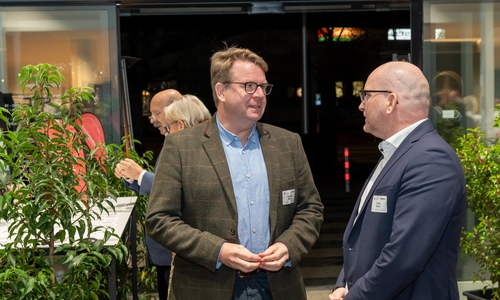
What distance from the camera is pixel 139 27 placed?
1758 cm

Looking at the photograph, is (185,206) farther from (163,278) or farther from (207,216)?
(163,278)

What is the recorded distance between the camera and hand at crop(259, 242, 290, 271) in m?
2.72

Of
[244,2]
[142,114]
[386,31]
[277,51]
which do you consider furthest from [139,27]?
[244,2]

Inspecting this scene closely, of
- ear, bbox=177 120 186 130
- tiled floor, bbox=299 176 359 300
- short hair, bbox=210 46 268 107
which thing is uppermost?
short hair, bbox=210 46 268 107

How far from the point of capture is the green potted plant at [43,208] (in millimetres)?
2723

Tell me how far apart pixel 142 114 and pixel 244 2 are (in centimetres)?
1323

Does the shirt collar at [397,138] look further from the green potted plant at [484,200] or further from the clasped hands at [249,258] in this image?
the green potted plant at [484,200]

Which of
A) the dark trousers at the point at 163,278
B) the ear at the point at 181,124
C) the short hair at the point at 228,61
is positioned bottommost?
the dark trousers at the point at 163,278

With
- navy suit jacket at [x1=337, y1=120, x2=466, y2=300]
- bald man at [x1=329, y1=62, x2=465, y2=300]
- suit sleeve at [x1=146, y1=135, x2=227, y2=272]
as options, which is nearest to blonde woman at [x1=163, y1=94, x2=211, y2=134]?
suit sleeve at [x1=146, y1=135, x2=227, y2=272]

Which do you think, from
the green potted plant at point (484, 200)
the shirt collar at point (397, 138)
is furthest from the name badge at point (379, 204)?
the green potted plant at point (484, 200)

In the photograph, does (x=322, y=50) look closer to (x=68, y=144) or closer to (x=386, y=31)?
(x=386, y=31)

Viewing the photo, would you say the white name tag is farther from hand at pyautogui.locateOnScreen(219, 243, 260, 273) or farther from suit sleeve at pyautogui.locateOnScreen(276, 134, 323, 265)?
hand at pyautogui.locateOnScreen(219, 243, 260, 273)

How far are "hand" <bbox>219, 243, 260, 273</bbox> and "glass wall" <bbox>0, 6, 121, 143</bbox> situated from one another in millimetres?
3697

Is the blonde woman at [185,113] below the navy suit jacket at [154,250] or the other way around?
the other way around
